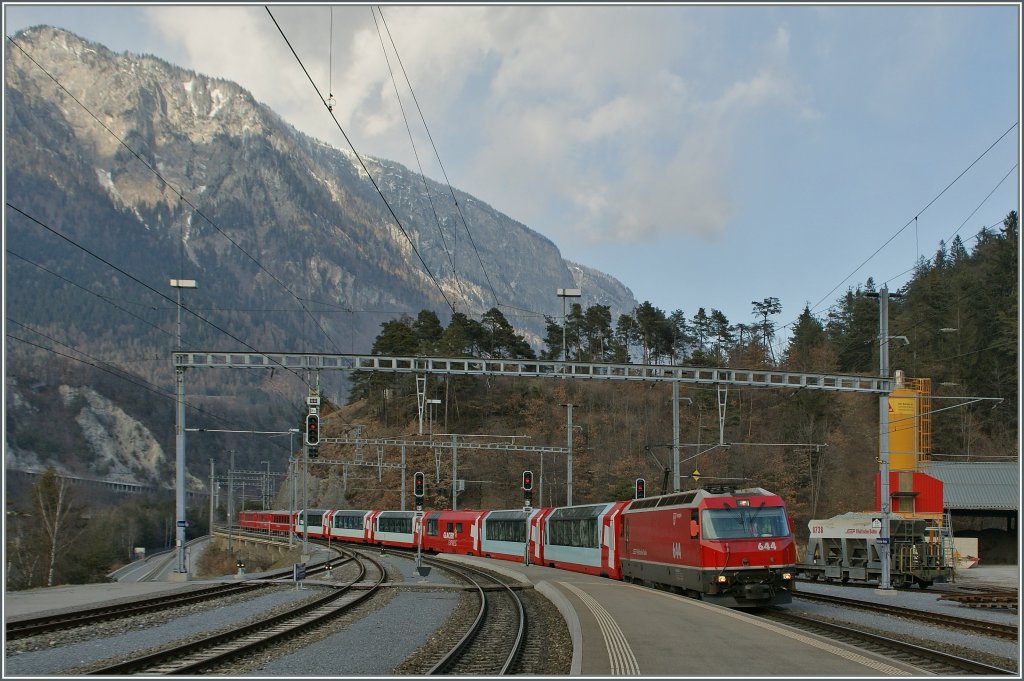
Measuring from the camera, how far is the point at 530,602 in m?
27.6

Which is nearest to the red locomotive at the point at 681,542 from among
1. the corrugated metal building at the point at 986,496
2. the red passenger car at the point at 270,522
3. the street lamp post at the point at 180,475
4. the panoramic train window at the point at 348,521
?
the street lamp post at the point at 180,475

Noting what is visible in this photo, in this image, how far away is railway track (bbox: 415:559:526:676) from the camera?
51.2ft

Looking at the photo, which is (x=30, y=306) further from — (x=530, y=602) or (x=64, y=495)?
(x=530, y=602)

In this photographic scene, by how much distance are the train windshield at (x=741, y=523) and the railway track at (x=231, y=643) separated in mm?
10200

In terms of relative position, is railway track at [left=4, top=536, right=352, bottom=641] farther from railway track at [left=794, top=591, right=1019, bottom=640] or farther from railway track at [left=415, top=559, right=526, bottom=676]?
railway track at [left=794, top=591, right=1019, bottom=640]

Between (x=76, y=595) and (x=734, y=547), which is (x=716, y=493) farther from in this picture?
(x=76, y=595)

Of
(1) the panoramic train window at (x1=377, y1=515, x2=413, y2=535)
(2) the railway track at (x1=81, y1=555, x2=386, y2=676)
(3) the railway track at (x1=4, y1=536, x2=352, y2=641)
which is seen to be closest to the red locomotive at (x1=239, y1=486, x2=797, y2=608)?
(3) the railway track at (x1=4, y1=536, x2=352, y2=641)

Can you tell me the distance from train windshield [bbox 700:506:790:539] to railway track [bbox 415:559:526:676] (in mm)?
5537

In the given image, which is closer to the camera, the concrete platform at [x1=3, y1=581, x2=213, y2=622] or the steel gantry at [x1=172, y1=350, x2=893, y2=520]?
the concrete platform at [x1=3, y1=581, x2=213, y2=622]

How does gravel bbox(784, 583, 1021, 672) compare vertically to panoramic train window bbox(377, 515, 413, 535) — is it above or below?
above

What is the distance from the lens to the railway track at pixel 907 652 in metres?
14.7

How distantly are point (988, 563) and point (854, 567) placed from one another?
23483 millimetres

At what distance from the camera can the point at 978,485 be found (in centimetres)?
5547

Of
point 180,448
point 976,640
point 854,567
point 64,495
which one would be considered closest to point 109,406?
point 64,495
